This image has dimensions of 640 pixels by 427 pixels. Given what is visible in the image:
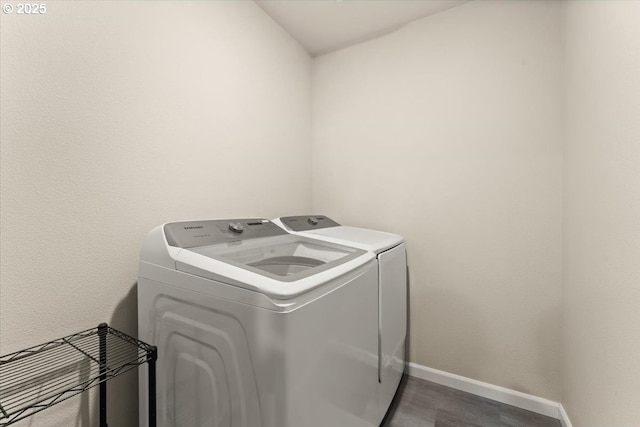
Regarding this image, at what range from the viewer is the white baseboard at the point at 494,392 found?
61.4 inches

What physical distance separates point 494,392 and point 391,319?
90 centimetres

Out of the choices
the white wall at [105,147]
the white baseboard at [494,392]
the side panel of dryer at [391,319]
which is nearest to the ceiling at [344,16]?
the white wall at [105,147]

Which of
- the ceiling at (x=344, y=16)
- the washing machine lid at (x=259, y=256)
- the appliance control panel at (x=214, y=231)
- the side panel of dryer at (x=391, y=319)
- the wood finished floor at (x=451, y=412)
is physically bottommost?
the wood finished floor at (x=451, y=412)

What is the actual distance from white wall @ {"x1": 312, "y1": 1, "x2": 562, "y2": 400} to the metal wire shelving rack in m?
1.65

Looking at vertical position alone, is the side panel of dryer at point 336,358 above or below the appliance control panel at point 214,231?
below

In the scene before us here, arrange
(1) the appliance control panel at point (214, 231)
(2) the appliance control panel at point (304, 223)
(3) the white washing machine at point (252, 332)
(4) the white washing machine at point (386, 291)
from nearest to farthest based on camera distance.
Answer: (3) the white washing machine at point (252, 332) < (1) the appliance control panel at point (214, 231) < (4) the white washing machine at point (386, 291) < (2) the appliance control panel at point (304, 223)

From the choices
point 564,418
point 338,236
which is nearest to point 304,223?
point 338,236

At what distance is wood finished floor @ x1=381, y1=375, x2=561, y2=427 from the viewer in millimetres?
1518

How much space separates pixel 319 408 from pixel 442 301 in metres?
1.32

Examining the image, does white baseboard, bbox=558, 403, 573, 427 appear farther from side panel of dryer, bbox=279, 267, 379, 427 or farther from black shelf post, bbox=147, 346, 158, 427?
black shelf post, bbox=147, 346, 158, 427

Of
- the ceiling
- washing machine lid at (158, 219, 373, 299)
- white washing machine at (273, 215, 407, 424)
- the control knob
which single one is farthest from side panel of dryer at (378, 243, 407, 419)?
the ceiling

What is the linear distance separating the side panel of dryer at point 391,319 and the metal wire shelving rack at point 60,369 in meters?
0.98

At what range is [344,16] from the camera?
192cm

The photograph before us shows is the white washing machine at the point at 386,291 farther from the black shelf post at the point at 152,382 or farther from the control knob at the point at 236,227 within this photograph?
the black shelf post at the point at 152,382
